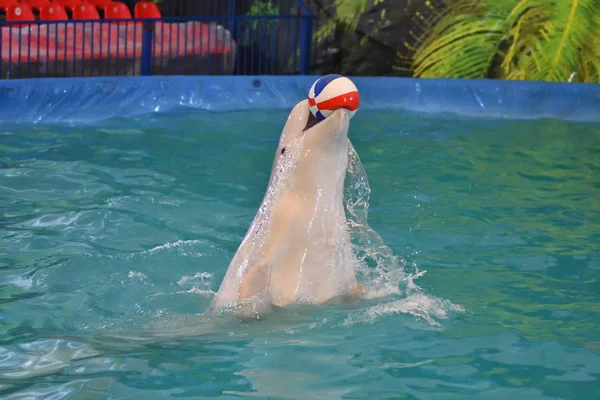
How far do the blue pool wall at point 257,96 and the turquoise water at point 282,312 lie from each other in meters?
0.46

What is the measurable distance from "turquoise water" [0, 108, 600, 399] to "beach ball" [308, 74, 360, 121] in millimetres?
890

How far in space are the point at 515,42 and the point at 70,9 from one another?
642cm

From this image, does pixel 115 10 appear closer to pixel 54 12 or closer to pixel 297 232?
pixel 54 12

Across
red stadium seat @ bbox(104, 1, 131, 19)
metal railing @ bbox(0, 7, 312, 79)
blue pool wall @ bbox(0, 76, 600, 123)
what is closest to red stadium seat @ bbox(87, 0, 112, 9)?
red stadium seat @ bbox(104, 1, 131, 19)

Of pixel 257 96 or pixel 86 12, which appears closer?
pixel 257 96

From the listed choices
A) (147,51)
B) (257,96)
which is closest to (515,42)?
(257,96)

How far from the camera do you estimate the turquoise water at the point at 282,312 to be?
11.9 feet

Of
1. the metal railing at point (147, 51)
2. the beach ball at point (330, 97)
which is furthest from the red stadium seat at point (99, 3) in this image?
the beach ball at point (330, 97)

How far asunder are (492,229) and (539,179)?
1396 millimetres

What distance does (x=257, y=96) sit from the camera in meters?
9.79

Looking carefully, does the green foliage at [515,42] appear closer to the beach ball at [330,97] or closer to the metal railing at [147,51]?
the metal railing at [147,51]

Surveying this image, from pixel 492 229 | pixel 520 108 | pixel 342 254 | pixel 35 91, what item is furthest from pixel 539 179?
pixel 35 91

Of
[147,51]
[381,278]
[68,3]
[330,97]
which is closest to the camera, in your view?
[330,97]

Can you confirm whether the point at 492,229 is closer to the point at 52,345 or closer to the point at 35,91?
the point at 52,345
